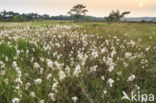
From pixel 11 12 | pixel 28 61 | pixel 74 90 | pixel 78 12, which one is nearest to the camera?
pixel 74 90

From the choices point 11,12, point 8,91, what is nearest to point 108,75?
point 8,91

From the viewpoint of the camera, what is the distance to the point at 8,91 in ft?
7.77

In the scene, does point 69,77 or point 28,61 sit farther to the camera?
point 28,61

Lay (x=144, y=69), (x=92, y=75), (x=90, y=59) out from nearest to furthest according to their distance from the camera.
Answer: (x=92, y=75) < (x=144, y=69) < (x=90, y=59)

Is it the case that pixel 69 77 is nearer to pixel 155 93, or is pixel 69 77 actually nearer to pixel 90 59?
pixel 90 59

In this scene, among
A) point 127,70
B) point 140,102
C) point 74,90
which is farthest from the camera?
point 127,70

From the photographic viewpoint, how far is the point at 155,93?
233 cm

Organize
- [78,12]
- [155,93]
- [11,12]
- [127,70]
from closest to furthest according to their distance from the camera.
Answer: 1. [155,93]
2. [127,70]
3. [78,12]
4. [11,12]

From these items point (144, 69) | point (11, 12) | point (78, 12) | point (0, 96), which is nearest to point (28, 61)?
point (0, 96)

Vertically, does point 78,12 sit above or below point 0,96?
above

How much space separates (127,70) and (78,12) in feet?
326

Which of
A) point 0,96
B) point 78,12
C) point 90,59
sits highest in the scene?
point 78,12

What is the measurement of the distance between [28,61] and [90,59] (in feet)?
5.58

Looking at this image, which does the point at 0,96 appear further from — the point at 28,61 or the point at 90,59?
the point at 90,59
